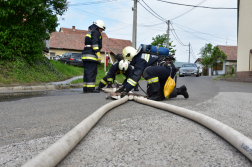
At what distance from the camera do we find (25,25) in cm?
936

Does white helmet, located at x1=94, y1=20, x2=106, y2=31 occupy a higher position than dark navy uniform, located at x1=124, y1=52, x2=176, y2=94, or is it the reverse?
white helmet, located at x1=94, y1=20, x2=106, y2=31

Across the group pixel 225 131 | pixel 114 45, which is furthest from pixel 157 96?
pixel 114 45

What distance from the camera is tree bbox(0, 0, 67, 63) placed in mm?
8570

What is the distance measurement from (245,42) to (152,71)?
1207 cm

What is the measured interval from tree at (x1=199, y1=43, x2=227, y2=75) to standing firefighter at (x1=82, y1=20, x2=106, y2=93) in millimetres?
36316

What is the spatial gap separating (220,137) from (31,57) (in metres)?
9.24

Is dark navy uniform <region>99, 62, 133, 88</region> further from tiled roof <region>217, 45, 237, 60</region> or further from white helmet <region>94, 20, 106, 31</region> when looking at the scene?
tiled roof <region>217, 45, 237, 60</region>

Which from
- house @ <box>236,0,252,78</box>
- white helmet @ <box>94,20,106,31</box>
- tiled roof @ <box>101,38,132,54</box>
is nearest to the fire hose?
white helmet @ <box>94,20,106,31</box>

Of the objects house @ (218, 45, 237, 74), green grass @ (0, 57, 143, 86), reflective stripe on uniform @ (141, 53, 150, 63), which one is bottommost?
green grass @ (0, 57, 143, 86)

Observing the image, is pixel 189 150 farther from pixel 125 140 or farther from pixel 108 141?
pixel 108 141

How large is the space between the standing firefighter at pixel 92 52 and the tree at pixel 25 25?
11.5 feet

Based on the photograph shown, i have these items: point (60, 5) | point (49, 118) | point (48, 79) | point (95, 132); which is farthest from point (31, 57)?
point (95, 132)

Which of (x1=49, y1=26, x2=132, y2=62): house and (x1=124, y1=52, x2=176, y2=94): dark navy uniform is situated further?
(x1=49, y1=26, x2=132, y2=62): house

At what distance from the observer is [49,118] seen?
315 centimetres
